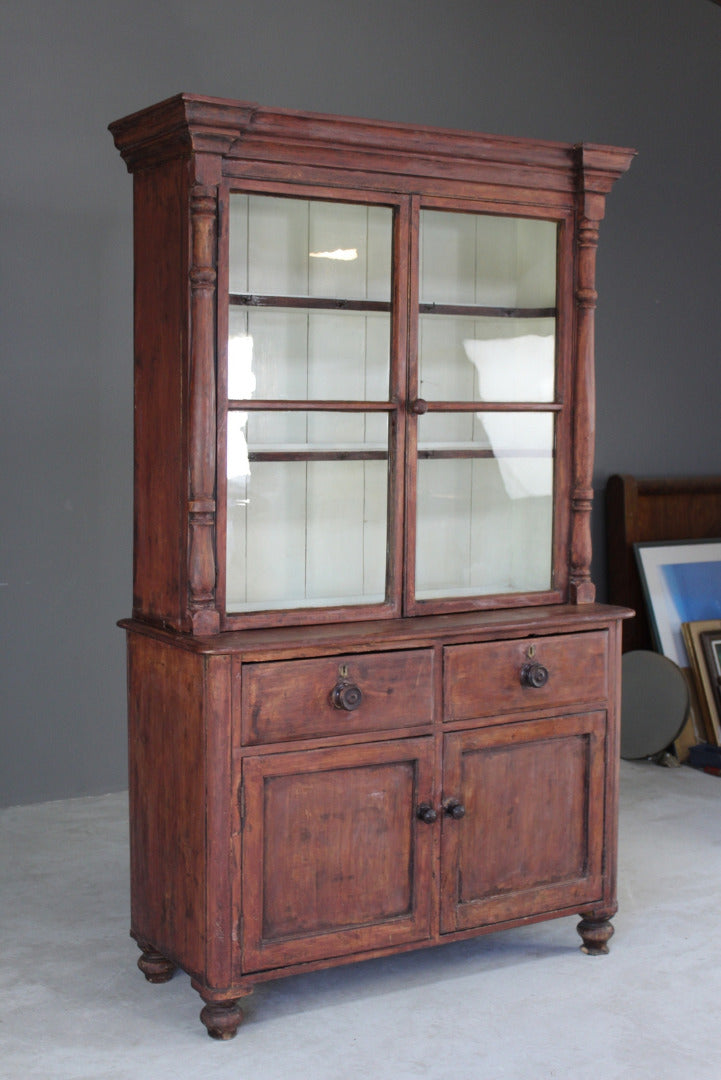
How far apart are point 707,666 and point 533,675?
2387 mm

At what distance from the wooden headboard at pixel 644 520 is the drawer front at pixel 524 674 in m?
Result: 2.26

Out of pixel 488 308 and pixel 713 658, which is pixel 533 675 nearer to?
pixel 488 308

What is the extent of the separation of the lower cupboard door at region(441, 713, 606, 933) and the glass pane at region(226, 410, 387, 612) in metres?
0.49

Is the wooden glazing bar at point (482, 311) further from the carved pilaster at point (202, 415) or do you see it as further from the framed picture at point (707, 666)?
the framed picture at point (707, 666)

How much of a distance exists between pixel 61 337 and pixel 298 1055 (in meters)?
2.65

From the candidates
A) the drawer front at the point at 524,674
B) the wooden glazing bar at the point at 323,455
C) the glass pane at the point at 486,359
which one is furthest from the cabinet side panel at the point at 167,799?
the glass pane at the point at 486,359

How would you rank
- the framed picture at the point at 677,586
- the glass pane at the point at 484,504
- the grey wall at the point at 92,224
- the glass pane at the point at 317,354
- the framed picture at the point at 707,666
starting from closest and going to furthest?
the glass pane at the point at 317,354
the glass pane at the point at 484,504
the grey wall at the point at 92,224
the framed picture at the point at 707,666
the framed picture at the point at 677,586

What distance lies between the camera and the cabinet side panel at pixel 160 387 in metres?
2.92

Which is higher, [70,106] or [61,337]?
[70,106]

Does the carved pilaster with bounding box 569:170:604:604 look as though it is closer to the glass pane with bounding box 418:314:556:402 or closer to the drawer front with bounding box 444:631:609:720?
the glass pane with bounding box 418:314:556:402

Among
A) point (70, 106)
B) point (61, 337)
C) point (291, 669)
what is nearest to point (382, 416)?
point (291, 669)

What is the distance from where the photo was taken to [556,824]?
10.8 ft

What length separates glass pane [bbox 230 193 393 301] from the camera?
3.00 metres

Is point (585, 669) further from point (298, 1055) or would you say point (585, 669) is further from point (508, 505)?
point (298, 1055)
